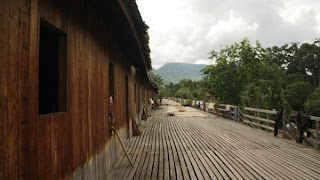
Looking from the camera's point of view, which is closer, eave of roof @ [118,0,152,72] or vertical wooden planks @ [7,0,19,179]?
vertical wooden planks @ [7,0,19,179]

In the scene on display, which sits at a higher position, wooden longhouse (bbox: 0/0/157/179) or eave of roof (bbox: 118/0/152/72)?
eave of roof (bbox: 118/0/152/72)

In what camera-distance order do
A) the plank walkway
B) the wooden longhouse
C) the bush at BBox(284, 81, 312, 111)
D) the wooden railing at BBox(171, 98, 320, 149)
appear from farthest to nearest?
the bush at BBox(284, 81, 312, 111), the wooden railing at BBox(171, 98, 320, 149), the plank walkway, the wooden longhouse

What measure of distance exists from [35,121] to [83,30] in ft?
5.56

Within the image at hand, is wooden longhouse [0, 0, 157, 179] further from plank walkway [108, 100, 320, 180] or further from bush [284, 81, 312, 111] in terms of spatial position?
bush [284, 81, 312, 111]

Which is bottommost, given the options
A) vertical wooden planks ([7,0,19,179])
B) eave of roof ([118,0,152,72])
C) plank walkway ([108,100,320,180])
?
plank walkway ([108,100,320,180])

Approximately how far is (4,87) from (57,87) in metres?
1.27

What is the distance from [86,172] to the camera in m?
3.01

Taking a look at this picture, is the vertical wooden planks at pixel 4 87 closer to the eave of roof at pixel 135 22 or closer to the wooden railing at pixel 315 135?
the eave of roof at pixel 135 22

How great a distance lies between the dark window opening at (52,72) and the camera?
7.83 ft

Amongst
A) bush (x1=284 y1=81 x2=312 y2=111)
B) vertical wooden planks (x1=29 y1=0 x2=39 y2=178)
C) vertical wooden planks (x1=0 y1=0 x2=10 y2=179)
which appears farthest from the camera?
bush (x1=284 y1=81 x2=312 y2=111)

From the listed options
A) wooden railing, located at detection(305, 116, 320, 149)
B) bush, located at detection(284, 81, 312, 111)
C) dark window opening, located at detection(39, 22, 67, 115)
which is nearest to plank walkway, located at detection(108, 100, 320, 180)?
wooden railing, located at detection(305, 116, 320, 149)

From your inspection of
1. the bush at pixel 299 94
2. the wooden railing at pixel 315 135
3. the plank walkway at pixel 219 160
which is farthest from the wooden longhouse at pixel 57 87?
the bush at pixel 299 94

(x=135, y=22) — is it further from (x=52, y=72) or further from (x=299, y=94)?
(x=299, y=94)

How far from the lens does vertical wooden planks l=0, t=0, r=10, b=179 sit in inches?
54.2
